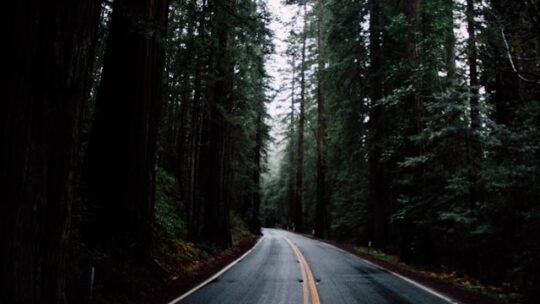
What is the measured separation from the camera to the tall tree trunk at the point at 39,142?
3.03 meters

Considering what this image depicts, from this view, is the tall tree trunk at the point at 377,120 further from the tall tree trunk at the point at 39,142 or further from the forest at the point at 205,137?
the tall tree trunk at the point at 39,142

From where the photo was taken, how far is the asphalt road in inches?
279

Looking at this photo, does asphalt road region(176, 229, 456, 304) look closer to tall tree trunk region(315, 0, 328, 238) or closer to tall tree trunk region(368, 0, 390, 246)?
tall tree trunk region(368, 0, 390, 246)

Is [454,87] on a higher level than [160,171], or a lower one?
higher

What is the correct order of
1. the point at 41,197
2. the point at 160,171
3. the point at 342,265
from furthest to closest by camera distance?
the point at 160,171 → the point at 342,265 → the point at 41,197

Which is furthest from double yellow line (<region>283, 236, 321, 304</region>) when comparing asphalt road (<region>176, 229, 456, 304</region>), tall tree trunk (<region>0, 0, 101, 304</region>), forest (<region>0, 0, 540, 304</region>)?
tall tree trunk (<region>0, 0, 101, 304</region>)

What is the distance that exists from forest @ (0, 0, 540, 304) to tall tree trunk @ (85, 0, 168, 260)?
0.03 metres

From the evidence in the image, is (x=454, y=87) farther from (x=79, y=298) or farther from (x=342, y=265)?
(x=79, y=298)

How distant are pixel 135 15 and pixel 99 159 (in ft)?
10.3

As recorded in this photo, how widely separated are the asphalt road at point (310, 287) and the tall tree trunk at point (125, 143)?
2.03 m

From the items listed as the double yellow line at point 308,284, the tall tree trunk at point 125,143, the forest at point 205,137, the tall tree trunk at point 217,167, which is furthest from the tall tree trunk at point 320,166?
the tall tree trunk at point 125,143

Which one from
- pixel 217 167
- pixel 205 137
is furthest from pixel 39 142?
pixel 205 137

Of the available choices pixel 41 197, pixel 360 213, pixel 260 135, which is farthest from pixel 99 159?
pixel 260 135

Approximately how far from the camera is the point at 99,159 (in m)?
8.05
